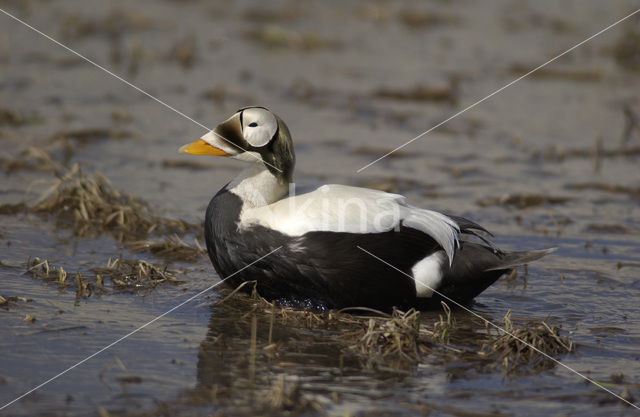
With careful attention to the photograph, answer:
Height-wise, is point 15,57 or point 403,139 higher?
point 15,57

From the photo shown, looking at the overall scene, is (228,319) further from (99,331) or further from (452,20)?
(452,20)

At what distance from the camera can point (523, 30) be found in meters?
13.5

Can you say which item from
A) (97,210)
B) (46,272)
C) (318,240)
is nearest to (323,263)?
(318,240)

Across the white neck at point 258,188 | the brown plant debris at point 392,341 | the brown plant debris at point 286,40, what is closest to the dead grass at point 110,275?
the white neck at point 258,188

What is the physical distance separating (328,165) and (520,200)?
169 cm

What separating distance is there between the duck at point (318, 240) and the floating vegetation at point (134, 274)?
40 cm

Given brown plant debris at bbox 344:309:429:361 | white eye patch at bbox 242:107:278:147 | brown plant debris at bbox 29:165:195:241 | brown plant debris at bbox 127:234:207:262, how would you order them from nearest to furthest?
brown plant debris at bbox 344:309:429:361, white eye patch at bbox 242:107:278:147, brown plant debris at bbox 127:234:207:262, brown plant debris at bbox 29:165:195:241

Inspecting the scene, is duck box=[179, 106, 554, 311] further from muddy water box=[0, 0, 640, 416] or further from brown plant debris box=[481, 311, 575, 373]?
brown plant debris box=[481, 311, 575, 373]

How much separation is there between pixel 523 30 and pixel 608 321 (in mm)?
9187

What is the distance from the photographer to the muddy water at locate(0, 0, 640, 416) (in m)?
3.93

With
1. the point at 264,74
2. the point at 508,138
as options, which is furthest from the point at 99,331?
the point at 264,74

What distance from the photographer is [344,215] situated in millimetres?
4715

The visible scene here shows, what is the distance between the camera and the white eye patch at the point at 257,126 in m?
4.83

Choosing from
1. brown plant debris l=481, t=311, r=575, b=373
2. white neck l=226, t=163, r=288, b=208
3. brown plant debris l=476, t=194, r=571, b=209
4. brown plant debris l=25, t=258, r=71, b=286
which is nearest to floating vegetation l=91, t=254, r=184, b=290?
brown plant debris l=25, t=258, r=71, b=286
